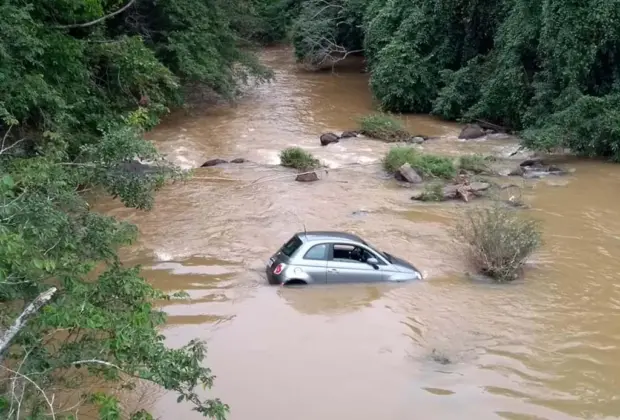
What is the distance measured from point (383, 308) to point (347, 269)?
1.07 metres

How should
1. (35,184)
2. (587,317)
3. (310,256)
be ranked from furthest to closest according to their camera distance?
(310,256) → (587,317) → (35,184)

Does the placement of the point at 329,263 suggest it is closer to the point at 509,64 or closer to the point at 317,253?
the point at 317,253

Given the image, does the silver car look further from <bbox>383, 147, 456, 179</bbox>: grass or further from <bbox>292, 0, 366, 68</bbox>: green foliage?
<bbox>292, 0, 366, 68</bbox>: green foliage

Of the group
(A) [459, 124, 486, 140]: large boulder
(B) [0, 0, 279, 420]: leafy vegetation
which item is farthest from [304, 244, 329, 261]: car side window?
(A) [459, 124, 486, 140]: large boulder

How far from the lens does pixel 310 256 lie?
1331cm

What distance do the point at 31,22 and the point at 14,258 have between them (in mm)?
12122

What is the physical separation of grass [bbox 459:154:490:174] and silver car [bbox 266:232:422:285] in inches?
334

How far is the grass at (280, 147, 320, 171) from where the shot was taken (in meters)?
21.8

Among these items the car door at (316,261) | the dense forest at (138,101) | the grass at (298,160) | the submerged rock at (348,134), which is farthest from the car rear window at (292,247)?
the submerged rock at (348,134)

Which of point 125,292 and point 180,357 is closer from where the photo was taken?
point 180,357

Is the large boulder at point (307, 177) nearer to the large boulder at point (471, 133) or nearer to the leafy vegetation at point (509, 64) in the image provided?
the leafy vegetation at point (509, 64)

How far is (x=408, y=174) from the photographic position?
20766 mm

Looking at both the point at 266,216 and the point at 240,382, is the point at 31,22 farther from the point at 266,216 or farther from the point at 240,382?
the point at 240,382

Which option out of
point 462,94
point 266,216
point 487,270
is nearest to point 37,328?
point 487,270
